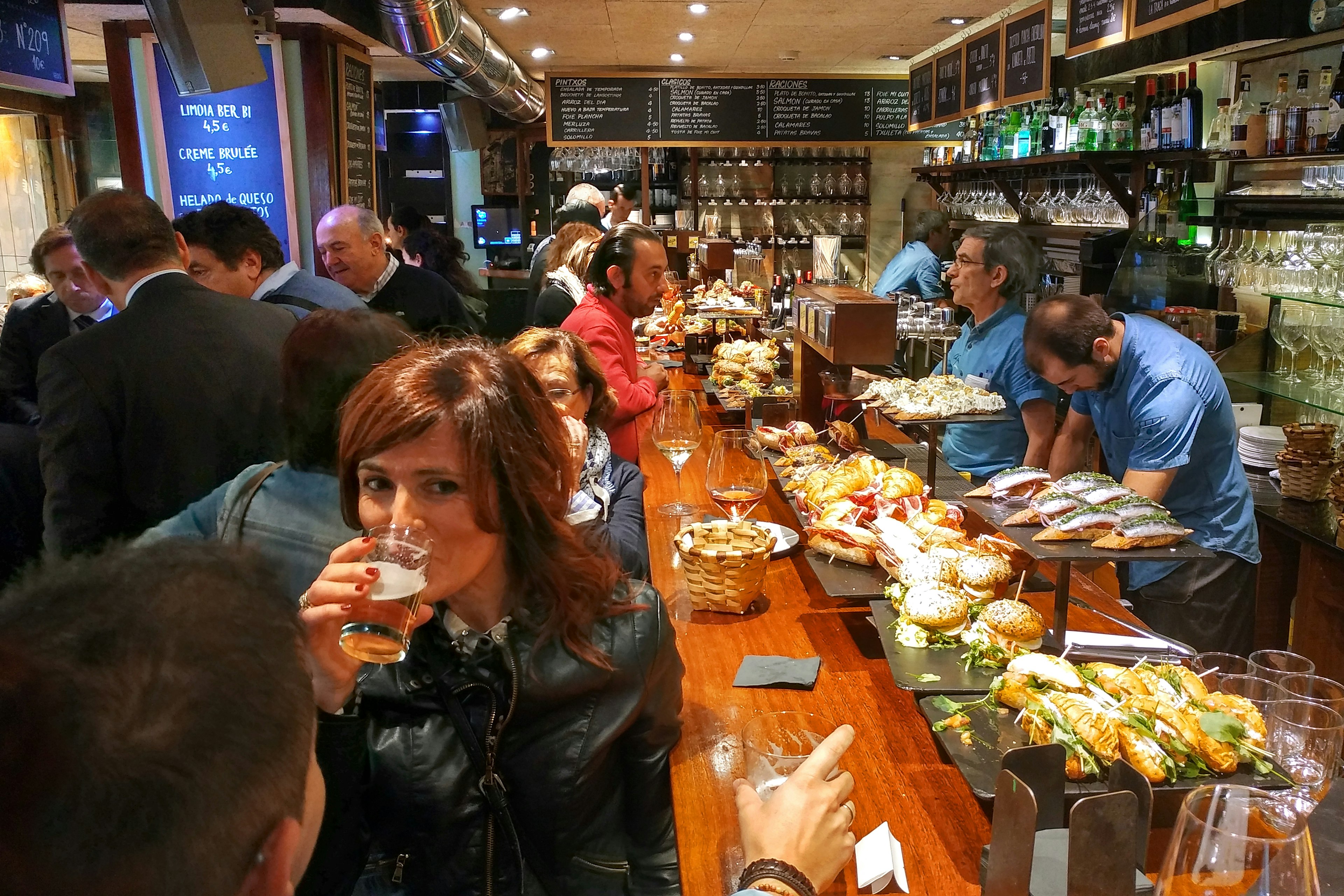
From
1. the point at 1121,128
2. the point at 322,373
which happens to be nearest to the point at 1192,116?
the point at 1121,128

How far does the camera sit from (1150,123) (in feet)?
18.1

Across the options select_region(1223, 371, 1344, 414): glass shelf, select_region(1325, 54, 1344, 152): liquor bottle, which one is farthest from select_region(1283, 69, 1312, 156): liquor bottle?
select_region(1223, 371, 1344, 414): glass shelf

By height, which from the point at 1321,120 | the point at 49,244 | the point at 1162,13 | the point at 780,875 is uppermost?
the point at 1162,13

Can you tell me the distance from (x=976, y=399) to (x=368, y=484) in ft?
6.59

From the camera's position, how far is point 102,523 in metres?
2.74

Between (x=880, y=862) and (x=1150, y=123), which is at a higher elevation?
(x=1150, y=123)

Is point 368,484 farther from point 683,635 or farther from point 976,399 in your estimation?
point 976,399

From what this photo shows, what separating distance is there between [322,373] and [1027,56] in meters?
4.94

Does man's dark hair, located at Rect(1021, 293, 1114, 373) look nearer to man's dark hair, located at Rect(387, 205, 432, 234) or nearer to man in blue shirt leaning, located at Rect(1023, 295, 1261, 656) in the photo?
man in blue shirt leaning, located at Rect(1023, 295, 1261, 656)

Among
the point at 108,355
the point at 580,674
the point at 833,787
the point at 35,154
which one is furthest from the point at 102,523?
the point at 35,154

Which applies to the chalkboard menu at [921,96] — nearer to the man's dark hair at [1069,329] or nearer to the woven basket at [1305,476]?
the woven basket at [1305,476]

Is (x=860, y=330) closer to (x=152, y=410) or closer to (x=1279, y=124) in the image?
(x=152, y=410)

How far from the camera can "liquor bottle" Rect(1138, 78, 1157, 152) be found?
5469mm

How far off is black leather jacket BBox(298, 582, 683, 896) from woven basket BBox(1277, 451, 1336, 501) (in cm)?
331
